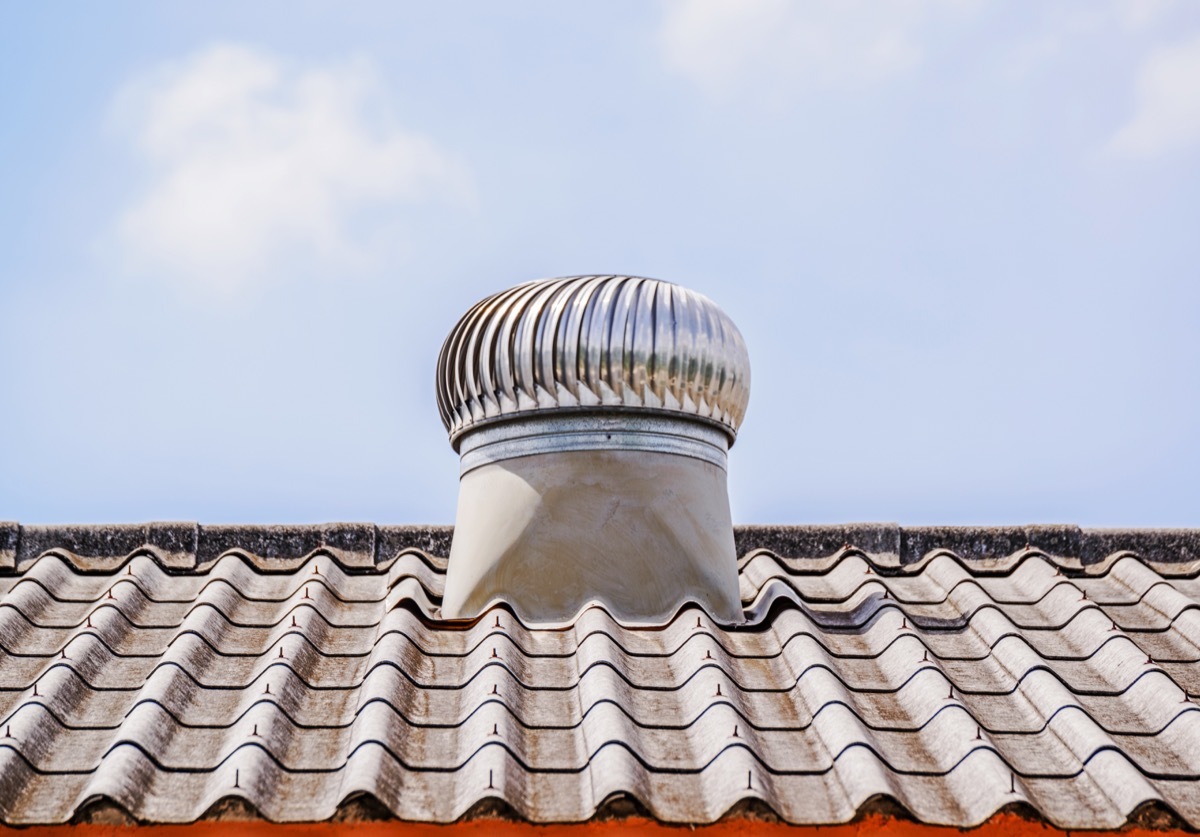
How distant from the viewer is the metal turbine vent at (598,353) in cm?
491

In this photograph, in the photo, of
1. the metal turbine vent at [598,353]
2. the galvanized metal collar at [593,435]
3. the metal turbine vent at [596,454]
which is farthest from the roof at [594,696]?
the metal turbine vent at [598,353]

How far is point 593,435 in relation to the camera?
5004 millimetres

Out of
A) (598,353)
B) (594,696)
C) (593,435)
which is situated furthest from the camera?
(593,435)

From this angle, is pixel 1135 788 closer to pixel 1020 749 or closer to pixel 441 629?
pixel 1020 749

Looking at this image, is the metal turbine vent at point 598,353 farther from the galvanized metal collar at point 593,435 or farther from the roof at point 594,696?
the roof at point 594,696

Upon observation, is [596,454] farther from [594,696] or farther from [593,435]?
[594,696]

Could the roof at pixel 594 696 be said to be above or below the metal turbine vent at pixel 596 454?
below

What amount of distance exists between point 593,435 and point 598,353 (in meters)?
0.31

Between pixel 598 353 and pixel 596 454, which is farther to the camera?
pixel 596 454

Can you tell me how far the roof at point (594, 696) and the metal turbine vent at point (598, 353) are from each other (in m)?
0.79

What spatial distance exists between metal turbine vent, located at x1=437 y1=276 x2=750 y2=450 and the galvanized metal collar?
5 cm

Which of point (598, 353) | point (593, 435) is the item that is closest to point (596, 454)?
point (593, 435)

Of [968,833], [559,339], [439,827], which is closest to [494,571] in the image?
[559,339]

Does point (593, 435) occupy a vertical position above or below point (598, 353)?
below
